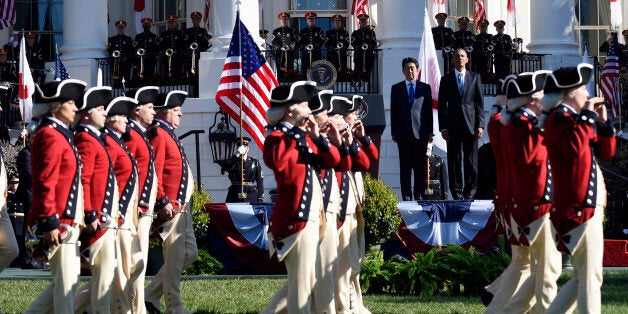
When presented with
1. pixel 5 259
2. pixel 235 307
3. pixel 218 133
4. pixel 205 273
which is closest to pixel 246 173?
pixel 205 273

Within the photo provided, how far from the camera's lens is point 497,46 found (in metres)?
26.5

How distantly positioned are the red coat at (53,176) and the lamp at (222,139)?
44.8ft

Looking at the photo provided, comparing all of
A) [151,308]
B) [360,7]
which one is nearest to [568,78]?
[151,308]

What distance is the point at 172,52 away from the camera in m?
26.3

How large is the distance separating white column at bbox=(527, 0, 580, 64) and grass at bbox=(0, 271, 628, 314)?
11.2m

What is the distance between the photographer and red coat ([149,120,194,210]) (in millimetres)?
12602

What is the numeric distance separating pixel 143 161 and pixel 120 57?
1508cm

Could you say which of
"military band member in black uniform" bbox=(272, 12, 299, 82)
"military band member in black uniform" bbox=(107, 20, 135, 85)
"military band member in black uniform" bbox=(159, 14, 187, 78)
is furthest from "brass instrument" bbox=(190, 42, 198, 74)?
"military band member in black uniform" bbox=(107, 20, 135, 85)

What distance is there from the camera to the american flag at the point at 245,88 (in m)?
18.8

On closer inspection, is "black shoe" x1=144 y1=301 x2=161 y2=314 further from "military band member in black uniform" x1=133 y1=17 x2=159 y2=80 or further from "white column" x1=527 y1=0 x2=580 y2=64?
"white column" x1=527 y1=0 x2=580 y2=64

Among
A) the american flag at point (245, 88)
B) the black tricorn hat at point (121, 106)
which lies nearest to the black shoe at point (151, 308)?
the black tricorn hat at point (121, 106)

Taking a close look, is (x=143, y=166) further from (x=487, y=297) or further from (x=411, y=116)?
(x=411, y=116)

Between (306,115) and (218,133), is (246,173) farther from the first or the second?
(306,115)

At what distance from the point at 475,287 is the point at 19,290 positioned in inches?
179
